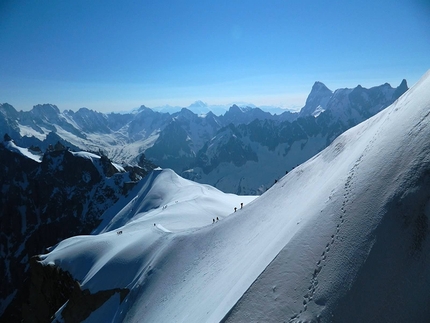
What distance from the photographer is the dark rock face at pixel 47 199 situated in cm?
12388

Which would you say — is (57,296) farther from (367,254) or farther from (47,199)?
(47,199)

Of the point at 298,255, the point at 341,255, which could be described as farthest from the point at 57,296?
the point at 341,255

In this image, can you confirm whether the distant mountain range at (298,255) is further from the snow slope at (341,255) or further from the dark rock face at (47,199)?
the dark rock face at (47,199)

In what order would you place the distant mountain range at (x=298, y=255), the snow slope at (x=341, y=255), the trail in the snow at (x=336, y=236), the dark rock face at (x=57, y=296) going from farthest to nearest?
the dark rock face at (x=57, y=296) < the trail in the snow at (x=336, y=236) < the distant mountain range at (x=298, y=255) < the snow slope at (x=341, y=255)

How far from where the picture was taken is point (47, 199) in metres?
138

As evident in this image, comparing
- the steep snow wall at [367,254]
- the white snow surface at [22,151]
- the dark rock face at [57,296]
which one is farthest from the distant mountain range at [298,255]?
the white snow surface at [22,151]

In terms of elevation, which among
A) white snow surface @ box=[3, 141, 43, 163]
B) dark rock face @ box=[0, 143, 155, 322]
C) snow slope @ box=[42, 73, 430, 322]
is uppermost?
white snow surface @ box=[3, 141, 43, 163]

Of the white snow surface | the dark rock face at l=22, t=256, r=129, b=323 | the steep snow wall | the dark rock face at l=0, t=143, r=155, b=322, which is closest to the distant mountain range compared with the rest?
the steep snow wall

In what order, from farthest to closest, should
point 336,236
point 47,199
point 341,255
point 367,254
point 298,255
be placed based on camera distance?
point 47,199 → point 298,255 → point 336,236 → point 341,255 → point 367,254

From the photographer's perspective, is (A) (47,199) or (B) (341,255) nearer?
(B) (341,255)

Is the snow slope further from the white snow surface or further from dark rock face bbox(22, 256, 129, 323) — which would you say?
the white snow surface

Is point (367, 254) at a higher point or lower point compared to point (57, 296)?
higher

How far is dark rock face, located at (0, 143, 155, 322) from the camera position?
124 meters

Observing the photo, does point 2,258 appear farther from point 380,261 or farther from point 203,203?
point 380,261
